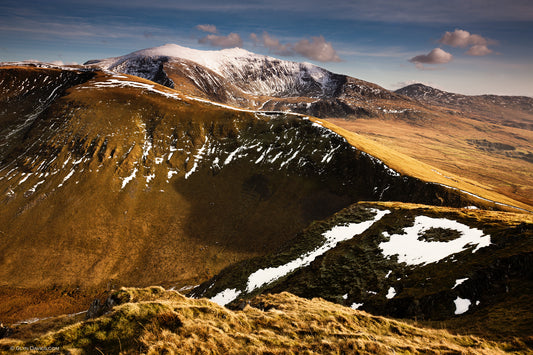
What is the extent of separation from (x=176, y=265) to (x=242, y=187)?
112 feet

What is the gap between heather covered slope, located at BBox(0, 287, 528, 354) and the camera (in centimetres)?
1109

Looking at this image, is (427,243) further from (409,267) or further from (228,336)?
(228,336)

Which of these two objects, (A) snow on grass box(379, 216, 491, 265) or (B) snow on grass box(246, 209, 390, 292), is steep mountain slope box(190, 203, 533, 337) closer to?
(A) snow on grass box(379, 216, 491, 265)

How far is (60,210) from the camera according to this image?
7175cm

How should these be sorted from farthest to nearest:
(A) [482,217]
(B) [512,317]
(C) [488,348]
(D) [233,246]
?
(D) [233,246], (A) [482,217], (B) [512,317], (C) [488,348]

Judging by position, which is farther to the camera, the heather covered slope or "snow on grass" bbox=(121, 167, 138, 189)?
"snow on grass" bbox=(121, 167, 138, 189)

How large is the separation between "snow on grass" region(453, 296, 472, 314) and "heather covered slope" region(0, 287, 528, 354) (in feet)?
18.4

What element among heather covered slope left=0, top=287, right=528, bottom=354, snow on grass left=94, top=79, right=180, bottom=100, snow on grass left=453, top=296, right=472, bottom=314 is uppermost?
snow on grass left=94, top=79, right=180, bottom=100

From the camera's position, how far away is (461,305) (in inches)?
738

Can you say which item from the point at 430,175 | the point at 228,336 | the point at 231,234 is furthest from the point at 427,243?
the point at 430,175

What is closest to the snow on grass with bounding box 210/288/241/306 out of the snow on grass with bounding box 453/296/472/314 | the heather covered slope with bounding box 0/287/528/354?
the heather covered slope with bounding box 0/287/528/354

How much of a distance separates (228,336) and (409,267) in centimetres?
2284

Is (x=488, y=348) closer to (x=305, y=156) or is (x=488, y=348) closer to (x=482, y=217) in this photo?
(x=482, y=217)

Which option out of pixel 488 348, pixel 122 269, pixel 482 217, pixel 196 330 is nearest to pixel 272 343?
pixel 196 330
